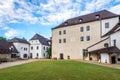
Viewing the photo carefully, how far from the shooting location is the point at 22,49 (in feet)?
208

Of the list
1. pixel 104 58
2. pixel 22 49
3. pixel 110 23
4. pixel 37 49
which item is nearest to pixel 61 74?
pixel 104 58

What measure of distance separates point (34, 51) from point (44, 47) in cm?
465

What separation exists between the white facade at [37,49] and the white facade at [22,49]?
1.86 metres

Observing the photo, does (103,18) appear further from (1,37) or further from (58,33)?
(1,37)

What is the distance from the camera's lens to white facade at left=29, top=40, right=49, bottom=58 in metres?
64.5

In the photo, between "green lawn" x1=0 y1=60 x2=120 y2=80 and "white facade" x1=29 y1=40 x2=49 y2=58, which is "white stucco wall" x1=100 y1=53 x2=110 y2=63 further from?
"white facade" x1=29 y1=40 x2=49 y2=58

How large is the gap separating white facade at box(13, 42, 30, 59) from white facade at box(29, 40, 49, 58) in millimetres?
1864

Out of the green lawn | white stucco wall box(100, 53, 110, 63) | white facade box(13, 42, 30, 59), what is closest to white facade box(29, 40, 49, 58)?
white facade box(13, 42, 30, 59)

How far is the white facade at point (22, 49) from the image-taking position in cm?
6162

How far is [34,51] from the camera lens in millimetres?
66438

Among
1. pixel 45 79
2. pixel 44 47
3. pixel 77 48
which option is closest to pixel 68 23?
pixel 77 48

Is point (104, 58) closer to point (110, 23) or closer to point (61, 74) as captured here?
point (110, 23)

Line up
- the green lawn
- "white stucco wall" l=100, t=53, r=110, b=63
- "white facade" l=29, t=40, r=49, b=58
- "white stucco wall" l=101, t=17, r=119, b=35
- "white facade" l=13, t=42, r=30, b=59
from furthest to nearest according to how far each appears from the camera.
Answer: "white facade" l=29, t=40, r=49, b=58
"white facade" l=13, t=42, r=30, b=59
"white stucco wall" l=101, t=17, r=119, b=35
"white stucco wall" l=100, t=53, r=110, b=63
the green lawn

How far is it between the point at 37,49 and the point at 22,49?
20.2 feet
